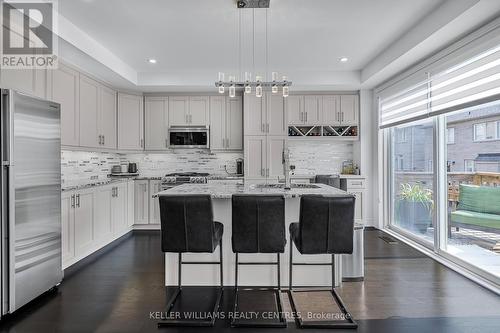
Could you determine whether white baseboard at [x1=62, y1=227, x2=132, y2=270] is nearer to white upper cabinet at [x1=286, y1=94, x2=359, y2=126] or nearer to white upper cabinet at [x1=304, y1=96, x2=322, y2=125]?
white upper cabinet at [x1=286, y1=94, x2=359, y2=126]

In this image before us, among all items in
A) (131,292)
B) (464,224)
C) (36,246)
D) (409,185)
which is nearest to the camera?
(36,246)

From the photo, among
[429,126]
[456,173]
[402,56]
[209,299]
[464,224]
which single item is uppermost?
[402,56]

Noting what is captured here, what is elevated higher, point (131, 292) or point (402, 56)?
point (402, 56)

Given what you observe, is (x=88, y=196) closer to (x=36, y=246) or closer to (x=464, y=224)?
(x=36, y=246)

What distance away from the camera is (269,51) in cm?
436

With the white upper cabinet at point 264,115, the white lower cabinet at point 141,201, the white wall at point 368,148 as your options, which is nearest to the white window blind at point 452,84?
the white wall at point 368,148

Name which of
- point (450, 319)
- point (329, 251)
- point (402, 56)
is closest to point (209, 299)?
point (329, 251)

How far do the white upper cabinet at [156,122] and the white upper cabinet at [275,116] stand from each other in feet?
6.37

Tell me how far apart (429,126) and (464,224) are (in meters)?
1.40

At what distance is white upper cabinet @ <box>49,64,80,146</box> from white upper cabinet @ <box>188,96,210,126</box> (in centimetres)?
208

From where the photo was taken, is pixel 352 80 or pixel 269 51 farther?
pixel 352 80

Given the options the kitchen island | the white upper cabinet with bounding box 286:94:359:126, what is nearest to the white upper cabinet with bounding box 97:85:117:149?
the kitchen island

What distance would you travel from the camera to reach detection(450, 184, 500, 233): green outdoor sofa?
11.0 ft

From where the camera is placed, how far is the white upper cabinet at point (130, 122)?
5535 millimetres
